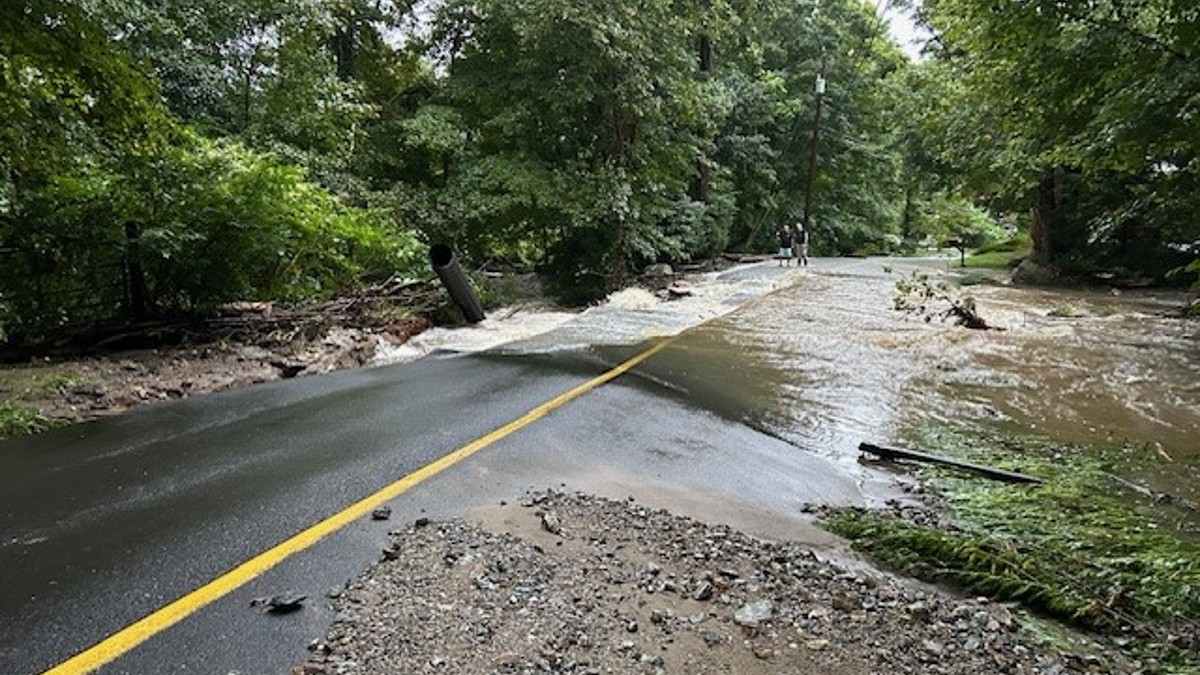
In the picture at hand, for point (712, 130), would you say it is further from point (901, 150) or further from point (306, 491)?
point (306, 491)

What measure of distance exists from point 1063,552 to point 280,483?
5.16 m

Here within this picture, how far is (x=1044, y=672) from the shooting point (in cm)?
334

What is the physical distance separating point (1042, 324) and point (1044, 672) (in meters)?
14.4

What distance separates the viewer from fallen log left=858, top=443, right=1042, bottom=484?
635 cm

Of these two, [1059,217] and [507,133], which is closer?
[507,133]

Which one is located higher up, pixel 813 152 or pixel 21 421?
pixel 813 152

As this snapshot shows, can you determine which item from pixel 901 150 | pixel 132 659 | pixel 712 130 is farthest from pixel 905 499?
pixel 901 150

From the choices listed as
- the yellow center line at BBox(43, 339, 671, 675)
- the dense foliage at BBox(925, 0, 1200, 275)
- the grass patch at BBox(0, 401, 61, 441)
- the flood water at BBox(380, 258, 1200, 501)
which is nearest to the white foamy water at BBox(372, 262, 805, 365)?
the flood water at BBox(380, 258, 1200, 501)

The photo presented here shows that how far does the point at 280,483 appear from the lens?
203 inches

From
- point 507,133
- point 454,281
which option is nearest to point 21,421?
point 454,281

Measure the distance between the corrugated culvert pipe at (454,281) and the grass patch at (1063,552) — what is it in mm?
9477

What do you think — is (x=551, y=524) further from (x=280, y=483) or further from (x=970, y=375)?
(x=970, y=375)

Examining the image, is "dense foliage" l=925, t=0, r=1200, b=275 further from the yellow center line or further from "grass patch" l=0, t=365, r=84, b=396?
"grass patch" l=0, t=365, r=84, b=396

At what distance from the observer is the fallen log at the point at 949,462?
635 cm
